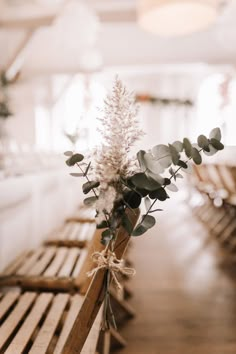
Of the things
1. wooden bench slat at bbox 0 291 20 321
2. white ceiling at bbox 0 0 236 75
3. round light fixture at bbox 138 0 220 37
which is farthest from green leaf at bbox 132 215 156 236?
white ceiling at bbox 0 0 236 75

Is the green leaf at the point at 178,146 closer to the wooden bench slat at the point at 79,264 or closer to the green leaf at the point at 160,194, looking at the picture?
the green leaf at the point at 160,194

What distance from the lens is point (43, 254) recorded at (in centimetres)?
242

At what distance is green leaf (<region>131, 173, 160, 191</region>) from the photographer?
104 cm

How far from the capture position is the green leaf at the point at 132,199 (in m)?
1.08

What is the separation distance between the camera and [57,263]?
220 cm

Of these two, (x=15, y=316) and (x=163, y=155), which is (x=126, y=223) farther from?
(x=15, y=316)

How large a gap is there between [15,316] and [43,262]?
707 mm

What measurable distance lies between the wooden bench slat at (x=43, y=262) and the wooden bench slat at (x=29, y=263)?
0.03m

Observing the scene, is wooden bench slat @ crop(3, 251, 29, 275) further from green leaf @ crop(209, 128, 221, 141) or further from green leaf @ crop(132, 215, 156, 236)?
green leaf @ crop(209, 128, 221, 141)

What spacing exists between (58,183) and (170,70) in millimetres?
9148

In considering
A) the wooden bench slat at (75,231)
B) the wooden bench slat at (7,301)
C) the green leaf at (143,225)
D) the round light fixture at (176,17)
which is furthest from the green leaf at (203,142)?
the round light fixture at (176,17)

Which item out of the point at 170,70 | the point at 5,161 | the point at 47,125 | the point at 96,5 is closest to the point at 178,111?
the point at 170,70

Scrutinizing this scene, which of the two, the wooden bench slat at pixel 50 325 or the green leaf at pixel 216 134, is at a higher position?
the green leaf at pixel 216 134

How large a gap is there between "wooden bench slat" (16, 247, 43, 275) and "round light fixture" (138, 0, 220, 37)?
2.31 m
